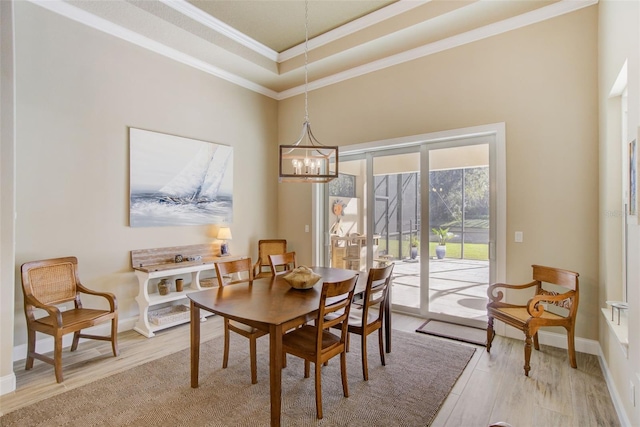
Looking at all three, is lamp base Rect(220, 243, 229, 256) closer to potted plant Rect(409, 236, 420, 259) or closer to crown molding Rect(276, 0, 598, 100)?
potted plant Rect(409, 236, 420, 259)

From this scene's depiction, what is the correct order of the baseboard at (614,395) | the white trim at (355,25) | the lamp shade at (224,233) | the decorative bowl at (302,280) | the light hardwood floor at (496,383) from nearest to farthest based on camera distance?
1. the baseboard at (614,395)
2. the light hardwood floor at (496,383)
3. the decorative bowl at (302,280)
4. the white trim at (355,25)
5. the lamp shade at (224,233)

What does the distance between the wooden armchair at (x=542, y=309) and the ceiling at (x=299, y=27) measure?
263 cm

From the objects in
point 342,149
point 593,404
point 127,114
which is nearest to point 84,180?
point 127,114

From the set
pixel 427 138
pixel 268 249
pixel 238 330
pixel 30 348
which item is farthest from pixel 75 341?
pixel 427 138

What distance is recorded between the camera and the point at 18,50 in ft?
9.66

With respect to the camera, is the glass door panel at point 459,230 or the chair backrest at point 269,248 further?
the chair backrest at point 269,248

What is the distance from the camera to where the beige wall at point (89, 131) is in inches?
119

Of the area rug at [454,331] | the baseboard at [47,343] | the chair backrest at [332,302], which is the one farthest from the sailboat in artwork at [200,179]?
the area rug at [454,331]

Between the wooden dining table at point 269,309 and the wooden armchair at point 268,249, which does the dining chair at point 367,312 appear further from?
the wooden armchair at point 268,249

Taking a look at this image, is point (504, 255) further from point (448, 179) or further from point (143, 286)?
point (143, 286)

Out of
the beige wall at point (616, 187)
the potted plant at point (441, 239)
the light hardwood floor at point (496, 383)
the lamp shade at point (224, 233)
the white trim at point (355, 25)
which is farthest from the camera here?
the lamp shade at point (224, 233)

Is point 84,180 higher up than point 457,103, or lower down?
lower down

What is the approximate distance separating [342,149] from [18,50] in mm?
3705

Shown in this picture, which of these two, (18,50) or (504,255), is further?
(504,255)
